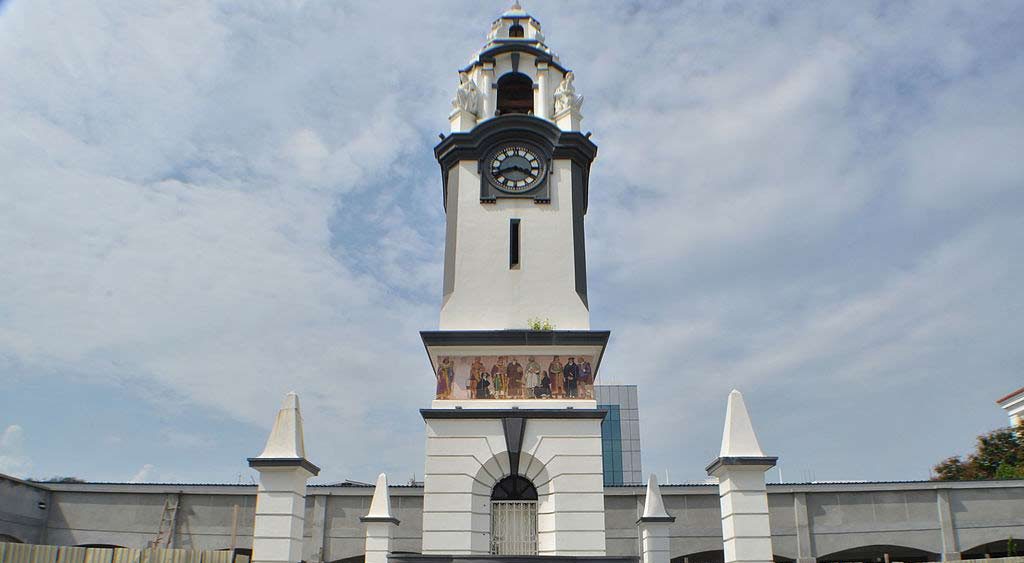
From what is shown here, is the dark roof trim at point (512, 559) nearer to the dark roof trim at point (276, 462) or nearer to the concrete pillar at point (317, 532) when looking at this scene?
the dark roof trim at point (276, 462)

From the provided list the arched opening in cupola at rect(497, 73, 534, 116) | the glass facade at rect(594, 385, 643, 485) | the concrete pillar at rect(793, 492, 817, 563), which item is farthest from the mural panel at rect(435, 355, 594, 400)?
the glass facade at rect(594, 385, 643, 485)

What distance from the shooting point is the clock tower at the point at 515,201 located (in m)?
21.6

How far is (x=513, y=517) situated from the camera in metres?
19.3

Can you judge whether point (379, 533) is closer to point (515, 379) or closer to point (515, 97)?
point (515, 379)

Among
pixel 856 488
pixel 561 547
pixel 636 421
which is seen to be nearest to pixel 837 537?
pixel 856 488

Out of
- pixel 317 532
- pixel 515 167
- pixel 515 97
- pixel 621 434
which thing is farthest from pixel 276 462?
pixel 621 434

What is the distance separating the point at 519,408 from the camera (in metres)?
19.7

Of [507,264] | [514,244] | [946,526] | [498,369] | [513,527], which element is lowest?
[513,527]

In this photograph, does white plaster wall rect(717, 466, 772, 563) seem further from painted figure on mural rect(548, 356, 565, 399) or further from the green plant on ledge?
the green plant on ledge

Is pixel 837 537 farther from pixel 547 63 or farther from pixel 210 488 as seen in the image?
pixel 210 488

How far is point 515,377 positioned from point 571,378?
1.40 metres

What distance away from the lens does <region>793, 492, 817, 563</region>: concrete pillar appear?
32.2 metres

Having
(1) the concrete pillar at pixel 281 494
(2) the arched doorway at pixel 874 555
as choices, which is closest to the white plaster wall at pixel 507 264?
(1) the concrete pillar at pixel 281 494

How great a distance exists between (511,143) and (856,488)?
2089 centimetres
